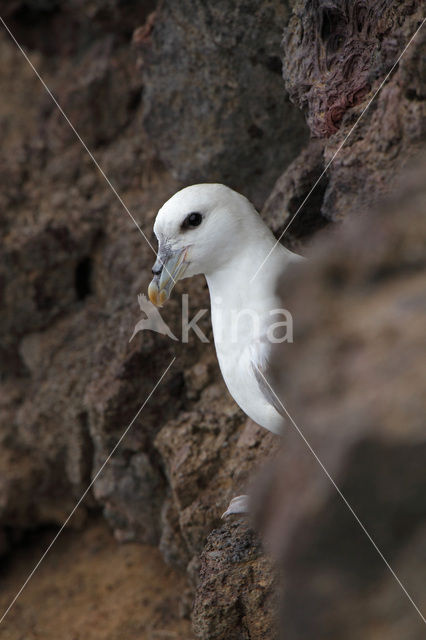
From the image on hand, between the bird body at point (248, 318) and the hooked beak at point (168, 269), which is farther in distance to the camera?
the hooked beak at point (168, 269)

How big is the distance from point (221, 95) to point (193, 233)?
885mm

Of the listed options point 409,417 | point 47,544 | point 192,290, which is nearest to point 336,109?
point 192,290

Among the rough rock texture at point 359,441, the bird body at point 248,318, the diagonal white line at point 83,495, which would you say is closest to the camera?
the rough rock texture at point 359,441

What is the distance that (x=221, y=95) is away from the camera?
2756mm

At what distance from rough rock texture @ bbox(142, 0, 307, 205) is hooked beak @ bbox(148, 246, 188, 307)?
2.92ft

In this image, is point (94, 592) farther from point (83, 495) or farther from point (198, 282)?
point (198, 282)

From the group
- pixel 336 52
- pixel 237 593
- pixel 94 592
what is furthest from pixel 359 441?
pixel 94 592

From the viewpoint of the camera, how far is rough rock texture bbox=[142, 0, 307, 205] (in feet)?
8.49

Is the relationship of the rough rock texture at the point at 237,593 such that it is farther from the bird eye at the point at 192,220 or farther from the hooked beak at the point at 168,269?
the bird eye at the point at 192,220

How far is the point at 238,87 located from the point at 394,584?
6.80 ft

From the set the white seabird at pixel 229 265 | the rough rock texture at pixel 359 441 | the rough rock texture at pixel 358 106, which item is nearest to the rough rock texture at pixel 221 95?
the rough rock texture at pixel 358 106

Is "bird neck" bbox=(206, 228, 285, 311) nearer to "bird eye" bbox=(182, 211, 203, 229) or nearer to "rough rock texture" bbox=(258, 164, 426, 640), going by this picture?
"bird eye" bbox=(182, 211, 203, 229)

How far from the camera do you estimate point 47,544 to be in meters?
3.55

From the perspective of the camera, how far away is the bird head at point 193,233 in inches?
82.4
